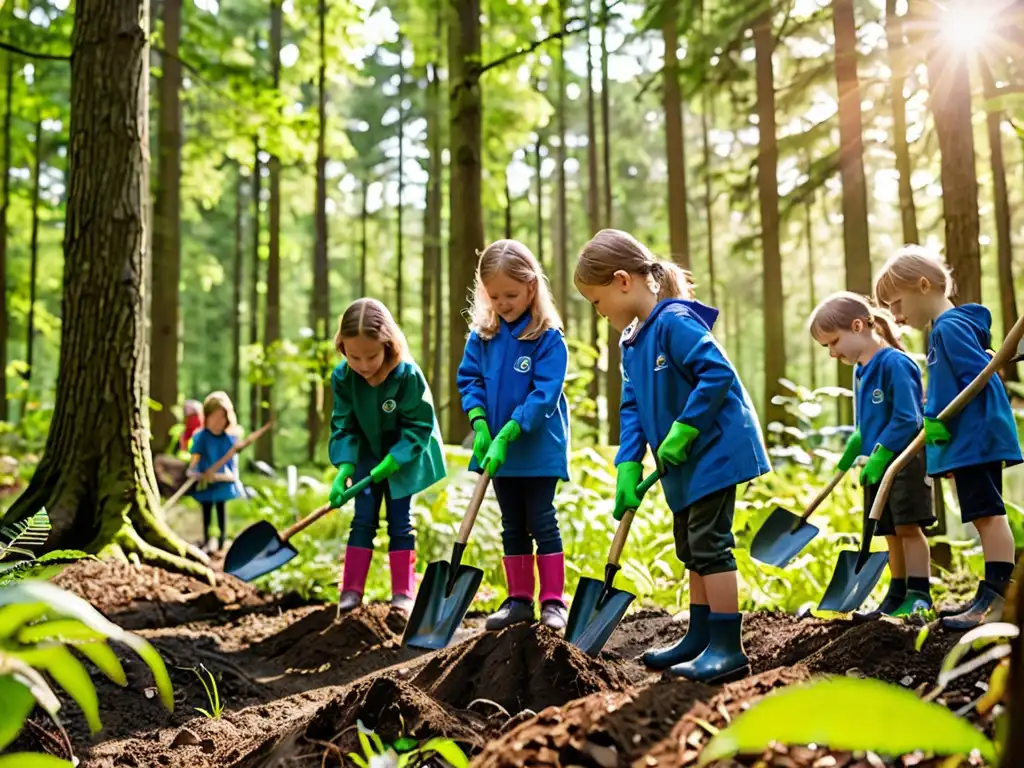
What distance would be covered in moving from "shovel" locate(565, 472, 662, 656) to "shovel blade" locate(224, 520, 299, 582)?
2.06 metres

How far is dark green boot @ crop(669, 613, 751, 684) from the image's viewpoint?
8.82 ft

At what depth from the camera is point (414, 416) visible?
4.74 metres

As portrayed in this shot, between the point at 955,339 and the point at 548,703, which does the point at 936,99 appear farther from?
the point at 548,703

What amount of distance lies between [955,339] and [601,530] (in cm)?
266

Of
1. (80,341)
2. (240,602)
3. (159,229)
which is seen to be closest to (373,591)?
(240,602)

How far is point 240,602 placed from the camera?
5.45 m

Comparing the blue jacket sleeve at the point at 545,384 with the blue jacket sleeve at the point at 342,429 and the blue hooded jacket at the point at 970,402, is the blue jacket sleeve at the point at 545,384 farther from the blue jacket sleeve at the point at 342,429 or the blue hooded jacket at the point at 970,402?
the blue hooded jacket at the point at 970,402

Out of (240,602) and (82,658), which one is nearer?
(82,658)

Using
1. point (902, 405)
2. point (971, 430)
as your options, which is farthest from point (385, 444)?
point (971, 430)

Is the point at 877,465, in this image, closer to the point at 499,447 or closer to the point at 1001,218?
the point at 499,447

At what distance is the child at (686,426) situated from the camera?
282cm

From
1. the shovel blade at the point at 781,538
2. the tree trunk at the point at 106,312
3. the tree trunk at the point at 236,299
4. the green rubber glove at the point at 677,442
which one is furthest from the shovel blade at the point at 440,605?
the tree trunk at the point at 236,299

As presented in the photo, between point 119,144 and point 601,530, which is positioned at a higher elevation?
point 119,144

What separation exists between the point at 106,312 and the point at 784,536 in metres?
4.18
